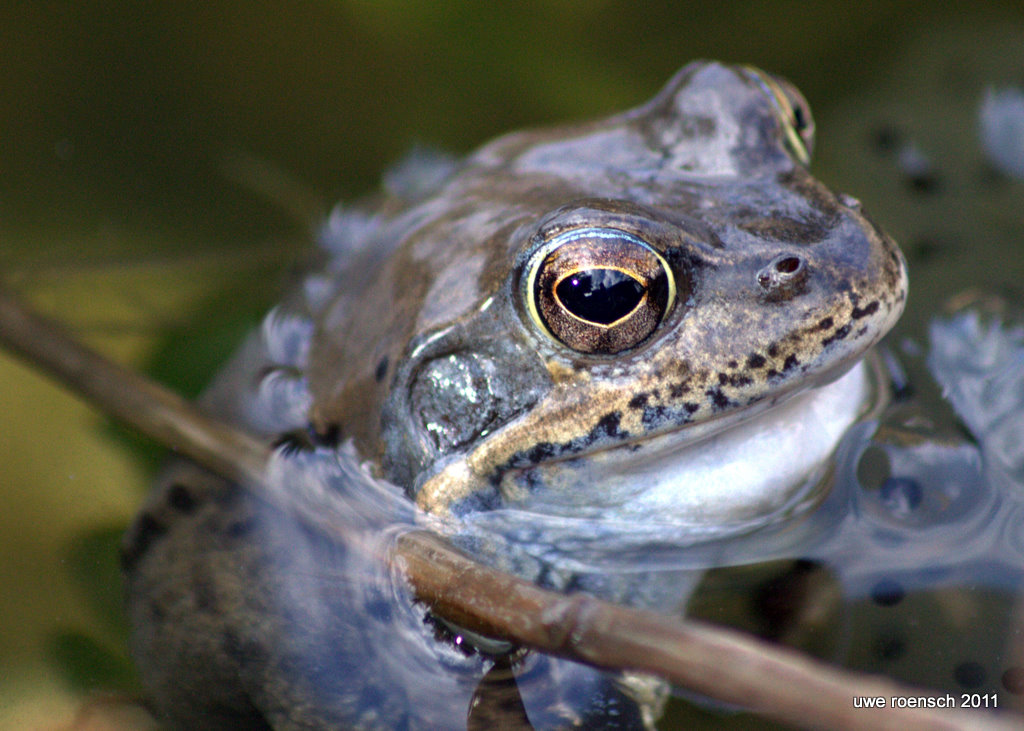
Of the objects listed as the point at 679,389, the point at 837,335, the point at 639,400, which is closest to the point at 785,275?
the point at 837,335

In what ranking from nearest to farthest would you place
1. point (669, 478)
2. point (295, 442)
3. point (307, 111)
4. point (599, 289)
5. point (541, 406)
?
point (599, 289), point (541, 406), point (669, 478), point (295, 442), point (307, 111)

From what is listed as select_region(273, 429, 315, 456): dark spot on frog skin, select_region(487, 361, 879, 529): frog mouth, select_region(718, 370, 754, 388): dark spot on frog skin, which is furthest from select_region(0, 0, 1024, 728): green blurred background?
select_region(718, 370, 754, 388): dark spot on frog skin

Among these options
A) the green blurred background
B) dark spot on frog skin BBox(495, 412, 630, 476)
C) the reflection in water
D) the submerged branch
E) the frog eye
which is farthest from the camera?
the green blurred background

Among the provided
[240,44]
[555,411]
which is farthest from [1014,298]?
[240,44]

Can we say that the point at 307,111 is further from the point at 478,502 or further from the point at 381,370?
the point at 478,502

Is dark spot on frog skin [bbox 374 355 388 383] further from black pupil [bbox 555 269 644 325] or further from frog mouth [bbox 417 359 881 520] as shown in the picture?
black pupil [bbox 555 269 644 325]

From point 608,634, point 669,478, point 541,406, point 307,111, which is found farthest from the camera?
point 307,111
